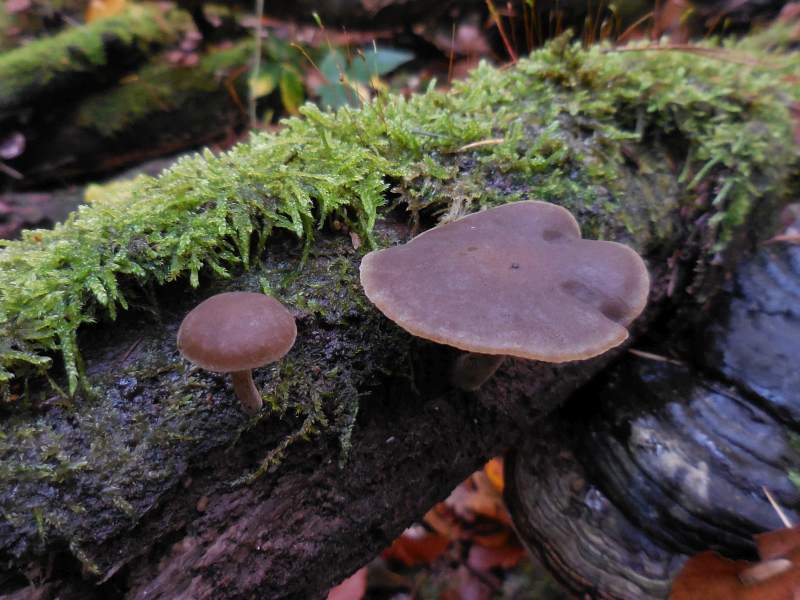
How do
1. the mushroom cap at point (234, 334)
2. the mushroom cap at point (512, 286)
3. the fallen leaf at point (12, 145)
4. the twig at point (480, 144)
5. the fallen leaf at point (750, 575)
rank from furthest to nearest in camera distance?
the fallen leaf at point (12, 145)
the twig at point (480, 144)
the fallen leaf at point (750, 575)
the mushroom cap at point (512, 286)
the mushroom cap at point (234, 334)

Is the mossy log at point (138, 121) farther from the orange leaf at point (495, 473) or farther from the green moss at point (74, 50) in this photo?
the orange leaf at point (495, 473)

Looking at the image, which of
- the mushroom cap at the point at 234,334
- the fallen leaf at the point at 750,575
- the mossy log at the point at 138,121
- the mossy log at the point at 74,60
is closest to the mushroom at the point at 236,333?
the mushroom cap at the point at 234,334

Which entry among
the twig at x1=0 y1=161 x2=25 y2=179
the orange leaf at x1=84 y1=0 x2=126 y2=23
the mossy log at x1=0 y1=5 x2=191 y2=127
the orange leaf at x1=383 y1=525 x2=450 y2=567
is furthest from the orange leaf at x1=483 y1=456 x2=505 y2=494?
the orange leaf at x1=84 y1=0 x2=126 y2=23

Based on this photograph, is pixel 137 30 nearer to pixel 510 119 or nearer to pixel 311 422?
pixel 510 119

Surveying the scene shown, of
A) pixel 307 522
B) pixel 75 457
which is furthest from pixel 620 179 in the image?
pixel 75 457

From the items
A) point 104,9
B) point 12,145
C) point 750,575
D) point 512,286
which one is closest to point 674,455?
point 750,575
